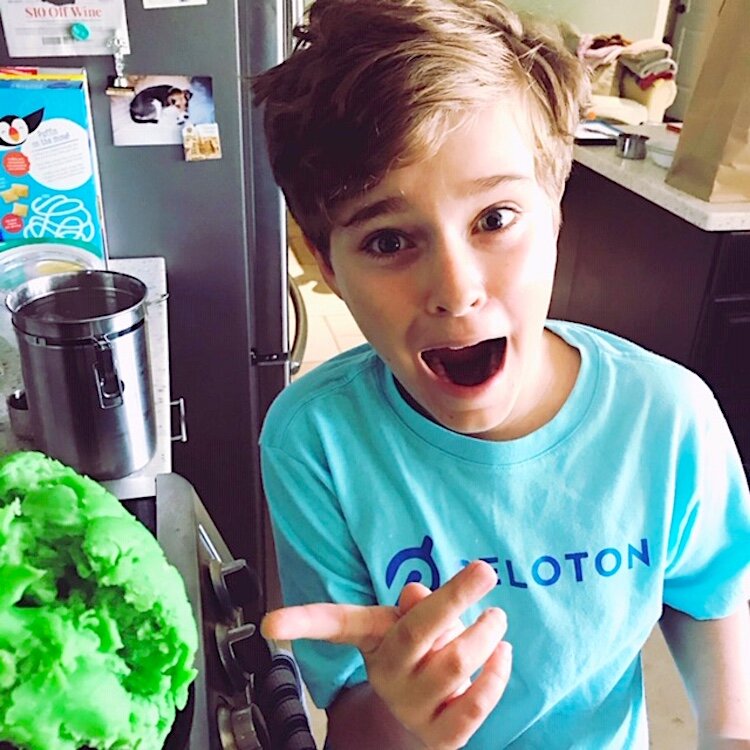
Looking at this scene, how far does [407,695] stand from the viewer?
0.52 metres

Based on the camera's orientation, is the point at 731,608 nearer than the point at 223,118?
Yes

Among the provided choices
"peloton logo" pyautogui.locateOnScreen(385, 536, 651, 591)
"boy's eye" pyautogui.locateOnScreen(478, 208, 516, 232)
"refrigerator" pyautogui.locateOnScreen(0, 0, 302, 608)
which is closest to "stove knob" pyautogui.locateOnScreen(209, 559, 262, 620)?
"peloton logo" pyautogui.locateOnScreen(385, 536, 651, 591)

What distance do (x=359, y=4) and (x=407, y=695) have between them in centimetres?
51

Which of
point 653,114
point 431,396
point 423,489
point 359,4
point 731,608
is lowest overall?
point 653,114

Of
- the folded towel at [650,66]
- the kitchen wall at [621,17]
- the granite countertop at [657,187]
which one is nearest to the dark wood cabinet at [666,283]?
the granite countertop at [657,187]

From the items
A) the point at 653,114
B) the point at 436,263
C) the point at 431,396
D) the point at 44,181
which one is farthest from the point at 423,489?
the point at 653,114

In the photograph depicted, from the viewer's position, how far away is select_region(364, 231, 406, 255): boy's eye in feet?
2.15

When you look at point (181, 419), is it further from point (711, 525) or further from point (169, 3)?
point (711, 525)

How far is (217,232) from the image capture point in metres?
1.37

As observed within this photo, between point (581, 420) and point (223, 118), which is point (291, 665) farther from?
point (223, 118)

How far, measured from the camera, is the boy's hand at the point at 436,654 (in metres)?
0.50

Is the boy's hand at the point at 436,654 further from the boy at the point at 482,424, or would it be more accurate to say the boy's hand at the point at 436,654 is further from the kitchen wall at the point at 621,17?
the kitchen wall at the point at 621,17

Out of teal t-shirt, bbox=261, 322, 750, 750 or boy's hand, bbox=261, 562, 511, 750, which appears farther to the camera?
teal t-shirt, bbox=261, 322, 750, 750

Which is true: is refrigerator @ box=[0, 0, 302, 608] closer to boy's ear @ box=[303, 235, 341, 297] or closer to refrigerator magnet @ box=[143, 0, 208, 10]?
refrigerator magnet @ box=[143, 0, 208, 10]
